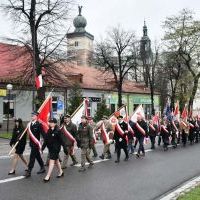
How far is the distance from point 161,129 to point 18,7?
55.9 feet

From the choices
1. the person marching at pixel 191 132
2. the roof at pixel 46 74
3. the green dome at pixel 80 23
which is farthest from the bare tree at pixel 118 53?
the green dome at pixel 80 23

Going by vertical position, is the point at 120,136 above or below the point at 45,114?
below

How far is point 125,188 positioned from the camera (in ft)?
36.5

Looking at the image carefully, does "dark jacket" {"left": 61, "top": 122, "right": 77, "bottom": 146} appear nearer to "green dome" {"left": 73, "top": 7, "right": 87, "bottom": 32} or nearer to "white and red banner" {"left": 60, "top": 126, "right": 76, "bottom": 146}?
"white and red banner" {"left": 60, "top": 126, "right": 76, "bottom": 146}

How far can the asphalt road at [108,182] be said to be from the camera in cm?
1010

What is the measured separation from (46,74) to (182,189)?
84.9 ft

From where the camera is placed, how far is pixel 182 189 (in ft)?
35.4

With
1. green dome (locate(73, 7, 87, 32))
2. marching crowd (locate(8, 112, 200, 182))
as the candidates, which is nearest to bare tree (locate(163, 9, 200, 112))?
marching crowd (locate(8, 112, 200, 182))

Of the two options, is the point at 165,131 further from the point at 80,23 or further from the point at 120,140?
the point at 80,23

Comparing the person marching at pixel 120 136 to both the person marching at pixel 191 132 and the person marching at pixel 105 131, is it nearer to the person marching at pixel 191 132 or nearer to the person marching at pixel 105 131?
the person marching at pixel 105 131

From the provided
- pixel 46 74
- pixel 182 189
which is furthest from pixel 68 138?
pixel 46 74

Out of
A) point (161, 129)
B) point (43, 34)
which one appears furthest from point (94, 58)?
point (161, 129)

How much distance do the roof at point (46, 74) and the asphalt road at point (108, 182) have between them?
2011 centimetres

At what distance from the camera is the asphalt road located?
33.1 feet
